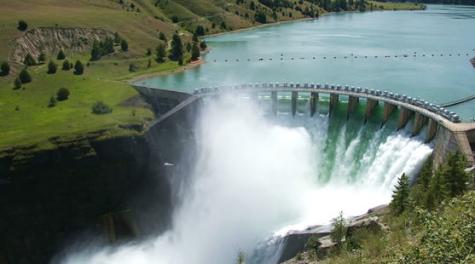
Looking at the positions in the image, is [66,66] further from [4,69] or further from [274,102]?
[274,102]

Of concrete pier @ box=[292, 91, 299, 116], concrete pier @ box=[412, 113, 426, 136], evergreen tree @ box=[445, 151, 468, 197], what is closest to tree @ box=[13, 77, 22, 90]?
concrete pier @ box=[292, 91, 299, 116]

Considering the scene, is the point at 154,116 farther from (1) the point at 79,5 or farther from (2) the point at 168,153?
(1) the point at 79,5

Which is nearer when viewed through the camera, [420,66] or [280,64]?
[420,66]

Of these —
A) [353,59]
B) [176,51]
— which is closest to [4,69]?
[176,51]

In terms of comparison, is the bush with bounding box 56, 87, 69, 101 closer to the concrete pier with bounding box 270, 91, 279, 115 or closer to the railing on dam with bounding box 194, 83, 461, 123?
the railing on dam with bounding box 194, 83, 461, 123

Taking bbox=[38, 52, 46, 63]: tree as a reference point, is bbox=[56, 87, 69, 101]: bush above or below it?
below

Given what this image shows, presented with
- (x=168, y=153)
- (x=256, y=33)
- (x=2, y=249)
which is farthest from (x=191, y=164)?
(x=256, y=33)
